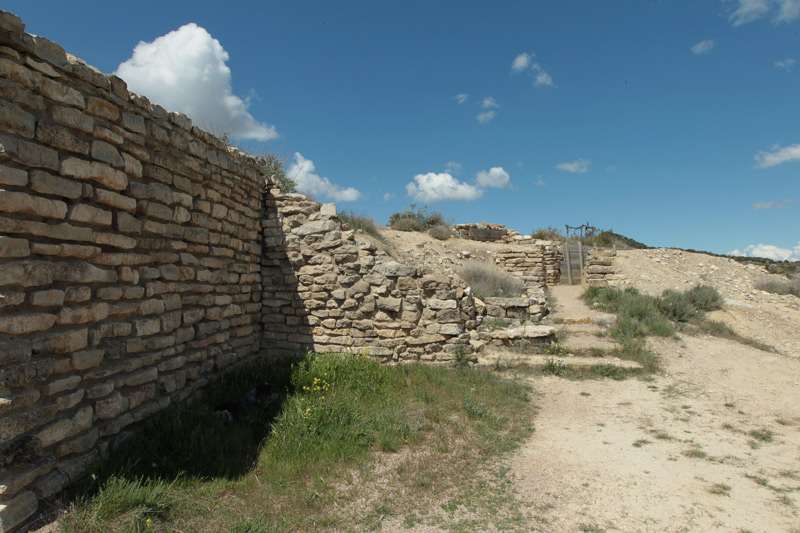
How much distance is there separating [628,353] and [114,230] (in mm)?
8368

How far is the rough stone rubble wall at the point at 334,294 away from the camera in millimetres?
6195

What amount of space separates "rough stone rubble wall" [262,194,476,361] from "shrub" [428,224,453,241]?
10976 mm

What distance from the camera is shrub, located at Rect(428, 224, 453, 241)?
1734 centimetres

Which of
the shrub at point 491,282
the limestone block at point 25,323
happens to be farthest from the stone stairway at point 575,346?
the limestone block at point 25,323

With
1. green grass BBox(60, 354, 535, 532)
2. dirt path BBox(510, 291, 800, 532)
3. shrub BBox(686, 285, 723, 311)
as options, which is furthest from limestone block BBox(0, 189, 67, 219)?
shrub BBox(686, 285, 723, 311)

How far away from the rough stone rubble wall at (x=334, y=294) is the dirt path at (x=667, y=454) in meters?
2.11

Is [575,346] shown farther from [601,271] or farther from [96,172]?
[601,271]

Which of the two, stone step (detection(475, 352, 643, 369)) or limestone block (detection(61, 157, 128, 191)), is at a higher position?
limestone block (detection(61, 157, 128, 191))

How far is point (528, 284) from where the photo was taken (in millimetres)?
14469

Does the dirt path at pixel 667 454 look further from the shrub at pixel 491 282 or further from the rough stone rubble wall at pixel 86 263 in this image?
the shrub at pixel 491 282

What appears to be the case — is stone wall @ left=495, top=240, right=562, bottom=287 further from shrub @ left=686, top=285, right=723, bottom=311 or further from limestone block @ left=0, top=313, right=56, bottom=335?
limestone block @ left=0, top=313, right=56, bottom=335

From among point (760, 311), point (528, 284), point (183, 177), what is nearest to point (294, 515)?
point (183, 177)

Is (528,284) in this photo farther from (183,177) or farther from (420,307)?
(183,177)

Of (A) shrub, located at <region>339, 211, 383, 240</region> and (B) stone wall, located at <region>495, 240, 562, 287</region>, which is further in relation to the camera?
(B) stone wall, located at <region>495, 240, 562, 287</region>
